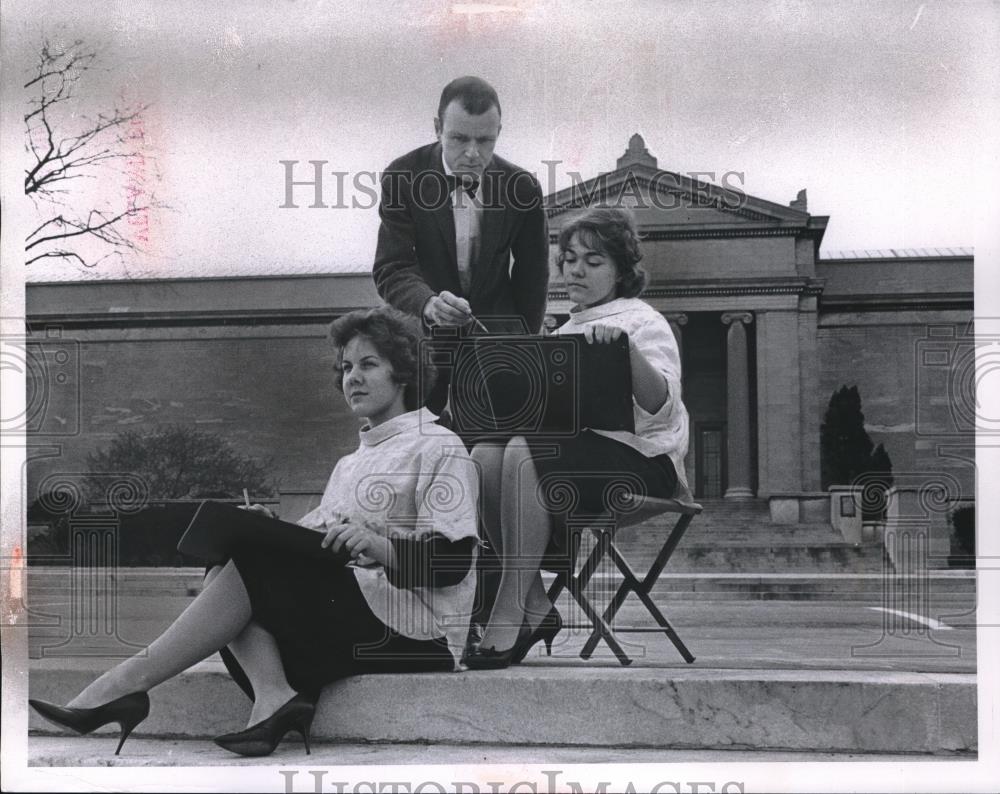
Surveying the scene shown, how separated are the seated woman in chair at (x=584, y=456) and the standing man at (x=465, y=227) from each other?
229 mm

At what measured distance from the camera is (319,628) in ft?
20.5

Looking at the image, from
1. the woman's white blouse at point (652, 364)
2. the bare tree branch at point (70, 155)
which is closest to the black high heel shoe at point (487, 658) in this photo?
the woman's white blouse at point (652, 364)

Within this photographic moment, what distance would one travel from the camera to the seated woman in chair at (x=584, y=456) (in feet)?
21.5

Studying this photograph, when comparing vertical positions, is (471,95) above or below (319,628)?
above

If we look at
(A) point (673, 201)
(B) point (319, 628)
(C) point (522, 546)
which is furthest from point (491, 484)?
(A) point (673, 201)

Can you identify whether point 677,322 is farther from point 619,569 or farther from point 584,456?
point 619,569

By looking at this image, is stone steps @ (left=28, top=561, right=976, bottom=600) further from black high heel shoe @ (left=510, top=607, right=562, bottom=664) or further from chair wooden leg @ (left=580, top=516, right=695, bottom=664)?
black high heel shoe @ (left=510, top=607, right=562, bottom=664)

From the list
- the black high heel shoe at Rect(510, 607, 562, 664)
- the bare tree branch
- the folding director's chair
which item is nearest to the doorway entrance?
the folding director's chair

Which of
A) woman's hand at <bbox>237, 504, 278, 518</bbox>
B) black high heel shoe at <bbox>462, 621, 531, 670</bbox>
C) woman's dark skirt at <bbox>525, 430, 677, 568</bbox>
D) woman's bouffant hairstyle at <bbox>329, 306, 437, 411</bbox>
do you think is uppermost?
woman's bouffant hairstyle at <bbox>329, 306, 437, 411</bbox>

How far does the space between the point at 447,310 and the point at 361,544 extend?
1278 millimetres

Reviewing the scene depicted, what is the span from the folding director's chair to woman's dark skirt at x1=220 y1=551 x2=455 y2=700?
0.69 meters

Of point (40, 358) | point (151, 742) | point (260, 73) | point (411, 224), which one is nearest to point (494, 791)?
point (151, 742)

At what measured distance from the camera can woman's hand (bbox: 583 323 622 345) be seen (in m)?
6.66

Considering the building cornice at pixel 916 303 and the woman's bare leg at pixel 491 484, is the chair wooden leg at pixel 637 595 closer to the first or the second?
the woman's bare leg at pixel 491 484
